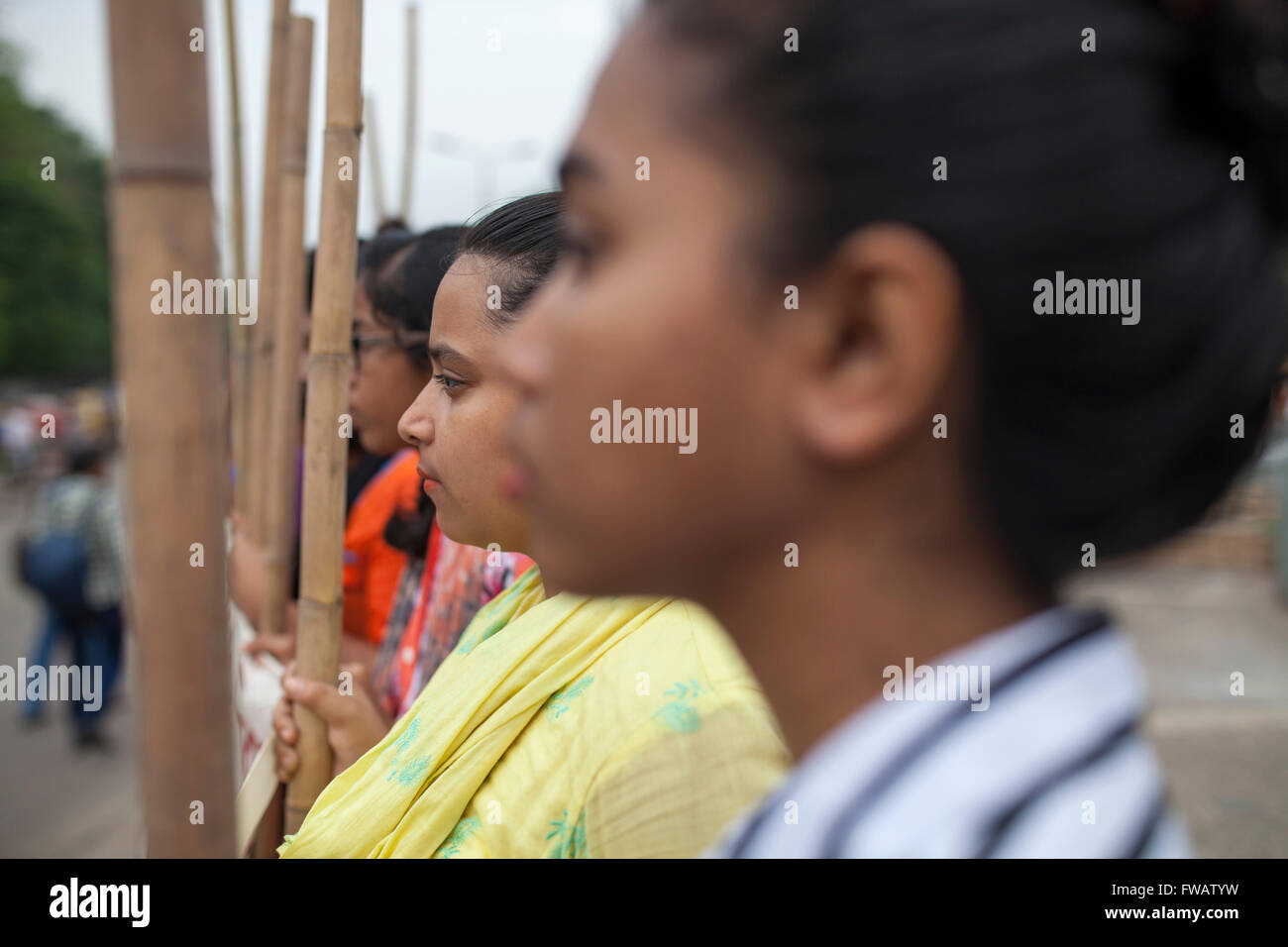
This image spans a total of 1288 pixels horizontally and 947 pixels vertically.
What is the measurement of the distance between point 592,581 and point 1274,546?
21.9ft

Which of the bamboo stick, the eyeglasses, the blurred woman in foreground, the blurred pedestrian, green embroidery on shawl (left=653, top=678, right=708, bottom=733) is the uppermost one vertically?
the bamboo stick

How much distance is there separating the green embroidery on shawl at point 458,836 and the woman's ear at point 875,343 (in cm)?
69

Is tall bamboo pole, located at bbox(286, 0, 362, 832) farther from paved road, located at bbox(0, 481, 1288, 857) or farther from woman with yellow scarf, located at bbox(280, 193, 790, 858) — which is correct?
paved road, located at bbox(0, 481, 1288, 857)

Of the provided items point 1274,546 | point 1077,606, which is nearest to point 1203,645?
point 1274,546

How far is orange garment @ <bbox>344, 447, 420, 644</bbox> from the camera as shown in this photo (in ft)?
7.07

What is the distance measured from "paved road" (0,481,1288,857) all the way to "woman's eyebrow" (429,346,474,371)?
5.43 ft

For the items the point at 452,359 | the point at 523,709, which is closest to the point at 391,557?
the point at 452,359

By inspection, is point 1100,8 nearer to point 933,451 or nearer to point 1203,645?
point 933,451

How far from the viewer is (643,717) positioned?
0.93m

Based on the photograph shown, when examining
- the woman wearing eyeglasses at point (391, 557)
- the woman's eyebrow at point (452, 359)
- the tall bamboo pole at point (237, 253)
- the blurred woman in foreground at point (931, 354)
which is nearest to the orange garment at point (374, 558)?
the woman wearing eyeglasses at point (391, 557)

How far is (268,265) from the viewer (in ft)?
6.31

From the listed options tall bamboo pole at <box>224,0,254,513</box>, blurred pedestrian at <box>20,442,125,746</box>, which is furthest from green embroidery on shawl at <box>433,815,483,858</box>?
blurred pedestrian at <box>20,442,125,746</box>

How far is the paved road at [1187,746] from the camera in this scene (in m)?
3.19

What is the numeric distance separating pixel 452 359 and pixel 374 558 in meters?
1.03
